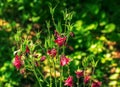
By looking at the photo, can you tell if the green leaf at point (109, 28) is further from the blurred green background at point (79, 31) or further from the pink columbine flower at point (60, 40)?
the pink columbine flower at point (60, 40)

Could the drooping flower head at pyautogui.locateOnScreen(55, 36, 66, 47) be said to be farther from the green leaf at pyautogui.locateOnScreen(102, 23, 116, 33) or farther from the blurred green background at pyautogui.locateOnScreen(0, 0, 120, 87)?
the green leaf at pyautogui.locateOnScreen(102, 23, 116, 33)

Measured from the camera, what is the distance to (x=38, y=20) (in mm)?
5473

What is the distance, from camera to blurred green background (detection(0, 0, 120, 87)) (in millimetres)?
4762

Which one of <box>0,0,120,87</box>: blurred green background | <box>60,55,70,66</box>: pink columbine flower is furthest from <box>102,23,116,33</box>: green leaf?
<box>60,55,70,66</box>: pink columbine flower

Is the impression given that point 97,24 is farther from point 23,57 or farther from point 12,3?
point 23,57

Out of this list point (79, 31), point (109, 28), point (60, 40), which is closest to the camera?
point (60, 40)

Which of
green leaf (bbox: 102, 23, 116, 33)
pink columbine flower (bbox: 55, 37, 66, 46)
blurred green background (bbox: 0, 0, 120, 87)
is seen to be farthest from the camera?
green leaf (bbox: 102, 23, 116, 33)

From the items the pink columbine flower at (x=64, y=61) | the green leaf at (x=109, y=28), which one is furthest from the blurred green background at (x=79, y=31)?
the pink columbine flower at (x=64, y=61)

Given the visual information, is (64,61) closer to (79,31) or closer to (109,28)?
(79,31)

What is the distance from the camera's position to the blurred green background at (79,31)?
15.6ft

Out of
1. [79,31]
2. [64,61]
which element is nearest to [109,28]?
[79,31]

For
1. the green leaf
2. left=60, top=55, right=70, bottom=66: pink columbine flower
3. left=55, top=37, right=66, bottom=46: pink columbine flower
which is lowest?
left=60, top=55, right=70, bottom=66: pink columbine flower

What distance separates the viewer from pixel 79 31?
4977 millimetres

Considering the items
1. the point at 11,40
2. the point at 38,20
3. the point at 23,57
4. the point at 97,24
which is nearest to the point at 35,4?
the point at 38,20
